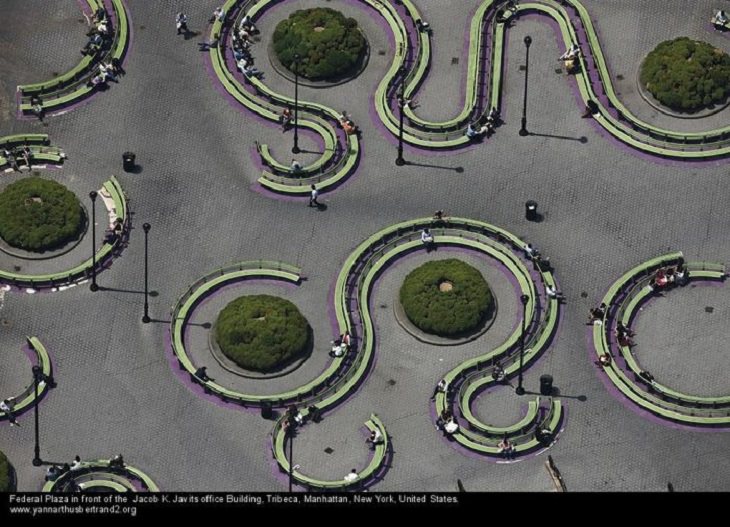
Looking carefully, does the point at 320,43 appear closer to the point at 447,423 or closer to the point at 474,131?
the point at 474,131

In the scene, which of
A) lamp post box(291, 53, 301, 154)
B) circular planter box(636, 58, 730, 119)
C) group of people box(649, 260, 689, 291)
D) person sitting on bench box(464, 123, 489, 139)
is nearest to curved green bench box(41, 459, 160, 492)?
lamp post box(291, 53, 301, 154)

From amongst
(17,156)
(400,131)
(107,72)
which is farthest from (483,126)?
(17,156)

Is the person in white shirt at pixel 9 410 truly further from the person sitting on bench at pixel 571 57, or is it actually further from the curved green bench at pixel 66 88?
the person sitting on bench at pixel 571 57

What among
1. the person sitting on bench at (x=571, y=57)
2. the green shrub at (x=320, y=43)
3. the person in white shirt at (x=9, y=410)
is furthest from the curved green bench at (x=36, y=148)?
the person sitting on bench at (x=571, y=57)

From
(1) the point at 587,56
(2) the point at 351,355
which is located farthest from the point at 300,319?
(1) the point at 587,56

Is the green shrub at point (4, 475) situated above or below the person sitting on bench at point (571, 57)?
below

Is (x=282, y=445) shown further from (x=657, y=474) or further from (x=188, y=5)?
(x=188, y=5)
